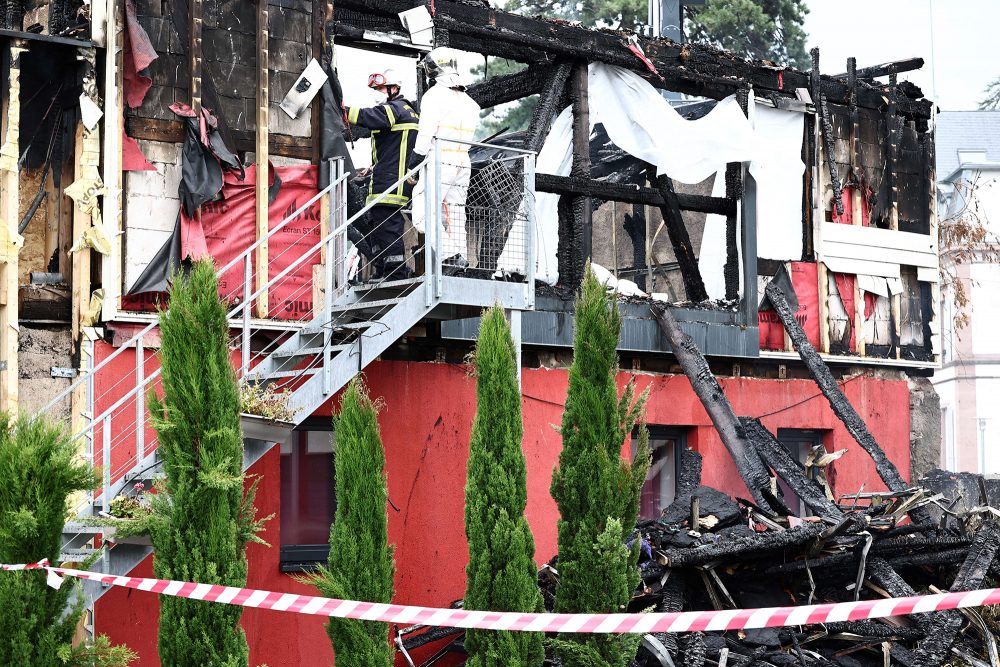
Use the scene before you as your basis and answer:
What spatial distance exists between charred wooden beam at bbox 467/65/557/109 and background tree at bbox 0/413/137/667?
24.0 feet

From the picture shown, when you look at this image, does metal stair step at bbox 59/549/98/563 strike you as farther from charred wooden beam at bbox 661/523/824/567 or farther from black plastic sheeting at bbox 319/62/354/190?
charred wooden beam at bbox 661/523/824/567

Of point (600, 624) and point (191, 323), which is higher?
point (191, 323)

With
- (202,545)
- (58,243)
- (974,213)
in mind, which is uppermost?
(974,213)

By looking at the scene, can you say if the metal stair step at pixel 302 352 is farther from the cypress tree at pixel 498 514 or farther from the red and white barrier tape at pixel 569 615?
the red and white barrier tape at pixel 569 615

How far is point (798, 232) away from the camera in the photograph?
15.9 m

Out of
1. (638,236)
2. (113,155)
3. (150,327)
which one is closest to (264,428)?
(150,327)

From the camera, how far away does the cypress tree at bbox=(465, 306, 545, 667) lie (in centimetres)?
955

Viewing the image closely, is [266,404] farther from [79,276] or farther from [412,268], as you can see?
[412,268]

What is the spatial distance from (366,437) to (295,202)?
3.18 metres

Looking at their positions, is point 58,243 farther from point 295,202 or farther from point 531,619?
point 531,619

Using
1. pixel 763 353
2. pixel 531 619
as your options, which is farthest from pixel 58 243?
pixel 763 353

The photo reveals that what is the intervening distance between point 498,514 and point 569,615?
6.19 feet

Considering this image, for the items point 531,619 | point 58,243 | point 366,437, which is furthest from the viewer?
point 58,243

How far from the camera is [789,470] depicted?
12969 millimetres
